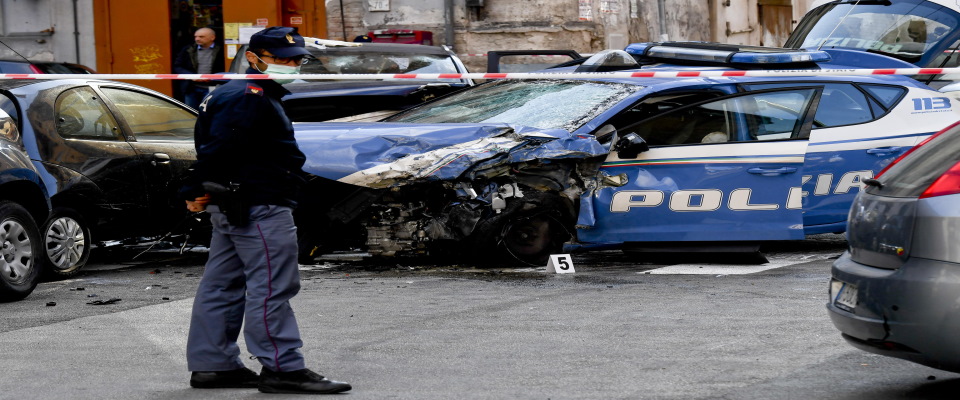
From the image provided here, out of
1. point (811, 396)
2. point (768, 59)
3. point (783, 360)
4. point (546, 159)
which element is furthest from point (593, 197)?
point (811, 396)

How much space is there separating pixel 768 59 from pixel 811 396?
5.48m

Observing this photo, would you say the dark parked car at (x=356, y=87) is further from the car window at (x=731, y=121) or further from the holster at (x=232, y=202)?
the holster at (x=232, y=202)

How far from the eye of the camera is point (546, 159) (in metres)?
8.66

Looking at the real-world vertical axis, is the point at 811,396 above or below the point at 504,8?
below

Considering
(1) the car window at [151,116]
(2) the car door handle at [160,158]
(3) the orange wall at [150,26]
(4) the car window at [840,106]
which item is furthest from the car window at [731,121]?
(3) the orange wall at [150,26]

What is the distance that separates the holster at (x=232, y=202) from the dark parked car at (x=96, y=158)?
3.41m

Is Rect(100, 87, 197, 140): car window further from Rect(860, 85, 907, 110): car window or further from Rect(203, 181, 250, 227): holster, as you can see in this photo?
Rect(860, 85, 907, 110): car window

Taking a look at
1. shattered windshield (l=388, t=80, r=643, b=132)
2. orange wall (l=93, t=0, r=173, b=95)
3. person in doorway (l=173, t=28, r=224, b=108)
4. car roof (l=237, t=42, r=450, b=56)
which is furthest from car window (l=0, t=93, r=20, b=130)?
orange wall (l=93, t=0, r=173, b=95)

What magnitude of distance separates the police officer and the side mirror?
371cm

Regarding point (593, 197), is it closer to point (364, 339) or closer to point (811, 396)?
point (364, 339)

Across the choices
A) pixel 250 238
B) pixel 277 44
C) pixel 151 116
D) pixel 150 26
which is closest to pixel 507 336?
pixel 250 238

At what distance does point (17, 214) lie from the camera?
797 cm

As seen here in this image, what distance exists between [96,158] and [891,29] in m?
8.59

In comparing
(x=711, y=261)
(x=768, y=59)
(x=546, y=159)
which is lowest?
(x=711, y=261)
